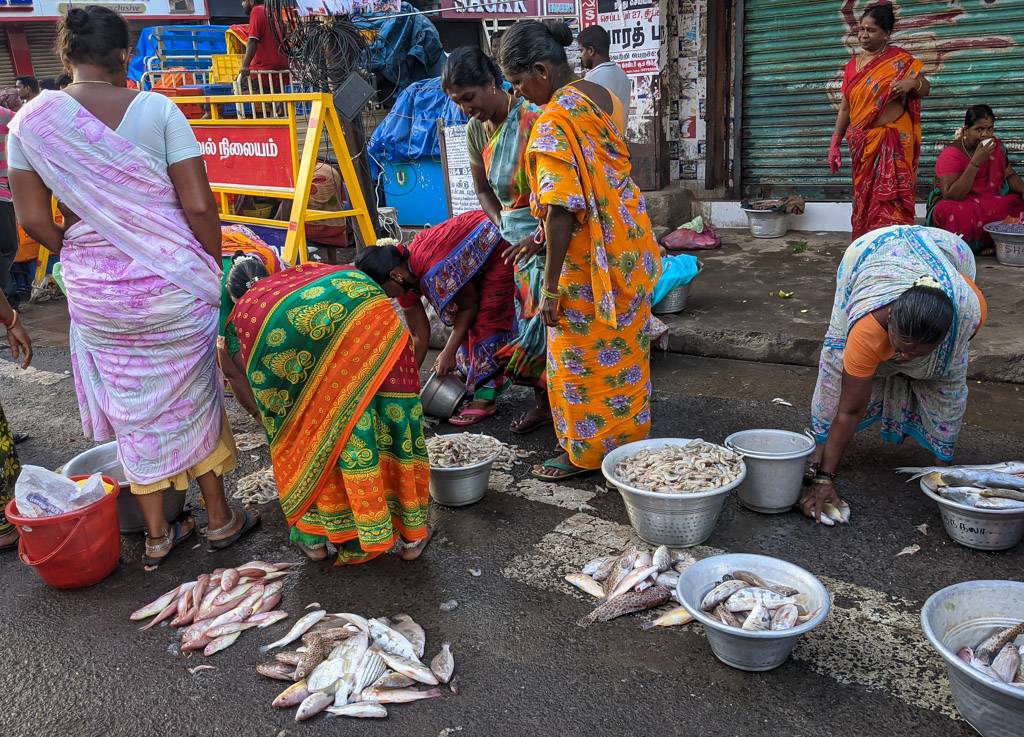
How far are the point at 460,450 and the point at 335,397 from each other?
0.96 meters

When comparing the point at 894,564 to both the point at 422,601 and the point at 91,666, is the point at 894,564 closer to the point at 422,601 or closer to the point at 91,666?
the point at 422,601

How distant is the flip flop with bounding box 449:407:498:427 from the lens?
4.82 metres

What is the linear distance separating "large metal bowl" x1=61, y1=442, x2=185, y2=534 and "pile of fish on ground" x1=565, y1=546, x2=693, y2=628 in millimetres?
1893

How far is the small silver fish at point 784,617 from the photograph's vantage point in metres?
2.48

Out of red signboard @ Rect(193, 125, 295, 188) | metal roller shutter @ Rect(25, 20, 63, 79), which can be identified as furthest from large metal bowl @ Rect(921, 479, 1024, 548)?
metal roller shutter @ Rect(25, 20, 63, 79)

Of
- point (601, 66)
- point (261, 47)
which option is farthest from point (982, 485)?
point (261, 47)

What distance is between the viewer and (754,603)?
101 inches

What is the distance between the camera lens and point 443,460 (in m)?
3.76

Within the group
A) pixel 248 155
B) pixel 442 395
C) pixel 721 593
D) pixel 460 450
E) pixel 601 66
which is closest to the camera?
pixel 721 593

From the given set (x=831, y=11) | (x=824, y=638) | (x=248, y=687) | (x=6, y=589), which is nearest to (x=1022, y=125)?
(x=831, y=11)

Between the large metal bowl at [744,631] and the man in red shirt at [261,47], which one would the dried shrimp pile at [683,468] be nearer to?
the large metal bowl at [744,631]

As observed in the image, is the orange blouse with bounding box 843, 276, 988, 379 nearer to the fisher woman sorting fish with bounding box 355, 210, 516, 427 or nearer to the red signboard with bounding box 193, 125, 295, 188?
the fisher woman sorting fish with bounding box 355, 210, 516, 427

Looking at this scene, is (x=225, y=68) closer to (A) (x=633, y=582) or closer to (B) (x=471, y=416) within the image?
(B) (x=471, y=416)

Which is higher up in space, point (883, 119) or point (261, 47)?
point (261, 47)
